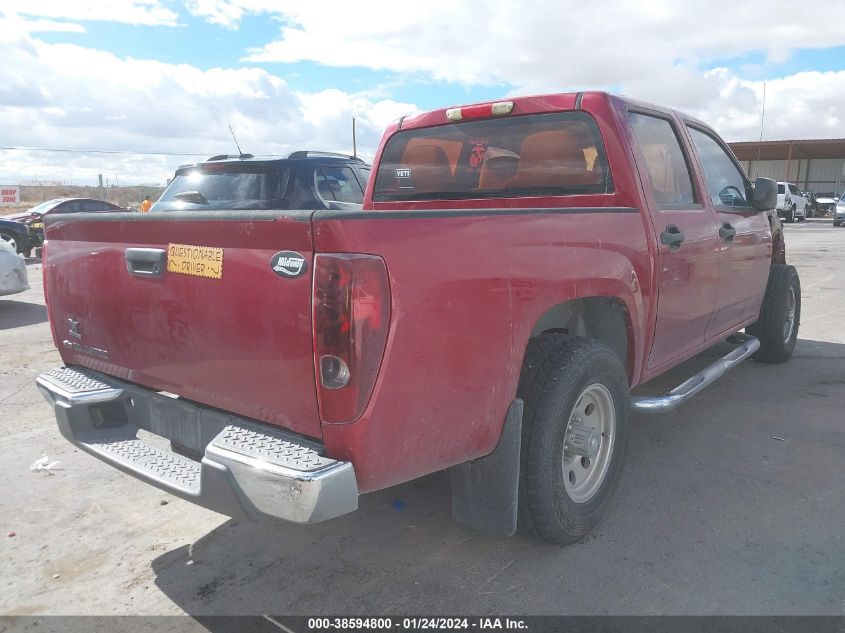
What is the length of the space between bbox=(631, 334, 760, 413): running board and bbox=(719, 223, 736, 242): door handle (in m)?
0.79

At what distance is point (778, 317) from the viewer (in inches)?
220

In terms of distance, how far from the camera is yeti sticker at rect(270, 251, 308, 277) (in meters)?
2.05

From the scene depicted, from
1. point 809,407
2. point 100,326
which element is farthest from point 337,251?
point 809,407

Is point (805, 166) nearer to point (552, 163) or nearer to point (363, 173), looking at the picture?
point (363, 173)

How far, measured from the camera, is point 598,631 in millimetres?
2416

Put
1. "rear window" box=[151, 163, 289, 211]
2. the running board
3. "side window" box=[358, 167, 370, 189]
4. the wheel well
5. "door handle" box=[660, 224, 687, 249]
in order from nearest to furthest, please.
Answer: the wheel well
the running board
"door handle" box=[660, 224, 687, 249]
"rear window" box=[151, 163, 289, 211]
"side window" box=[358, 167, 370, 189]

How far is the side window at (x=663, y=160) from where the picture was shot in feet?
12.1

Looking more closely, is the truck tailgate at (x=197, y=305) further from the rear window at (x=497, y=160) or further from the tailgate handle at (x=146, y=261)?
the rear window at (x=497, y=160)

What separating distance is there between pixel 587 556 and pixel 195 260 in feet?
6.53

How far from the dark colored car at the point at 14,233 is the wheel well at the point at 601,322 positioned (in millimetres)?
14110

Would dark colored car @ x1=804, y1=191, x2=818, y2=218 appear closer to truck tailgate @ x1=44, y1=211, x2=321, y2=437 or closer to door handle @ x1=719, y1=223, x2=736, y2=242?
door handle @ x1=719, y1=223, x2=736, y2=242

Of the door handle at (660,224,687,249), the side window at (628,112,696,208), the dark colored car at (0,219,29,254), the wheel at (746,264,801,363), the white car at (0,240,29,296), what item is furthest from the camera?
the dark colored car at (0,219,29,254)

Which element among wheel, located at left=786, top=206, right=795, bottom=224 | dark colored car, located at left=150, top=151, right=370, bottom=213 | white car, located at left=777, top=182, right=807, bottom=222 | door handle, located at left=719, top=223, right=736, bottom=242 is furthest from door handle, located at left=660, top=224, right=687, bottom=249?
wheel, located at left=786, top=206, right=795, bottom=224

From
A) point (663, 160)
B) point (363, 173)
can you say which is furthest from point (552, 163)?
point (363, 173)
